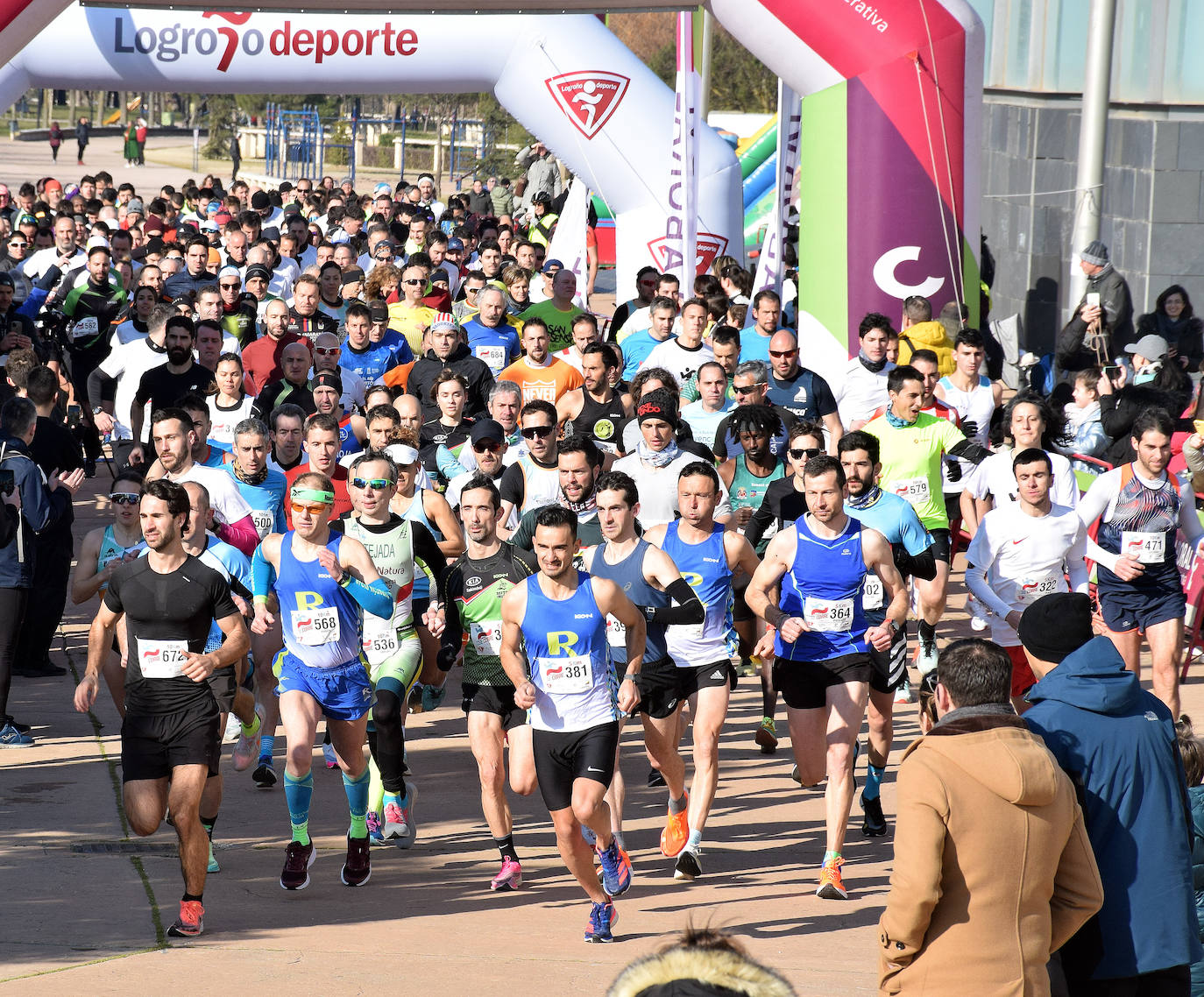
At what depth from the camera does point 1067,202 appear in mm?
17594

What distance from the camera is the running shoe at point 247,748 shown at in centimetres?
786

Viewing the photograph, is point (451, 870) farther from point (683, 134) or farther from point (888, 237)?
point (683, 134)

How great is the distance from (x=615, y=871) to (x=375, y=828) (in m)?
1.38

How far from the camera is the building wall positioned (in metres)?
15.3

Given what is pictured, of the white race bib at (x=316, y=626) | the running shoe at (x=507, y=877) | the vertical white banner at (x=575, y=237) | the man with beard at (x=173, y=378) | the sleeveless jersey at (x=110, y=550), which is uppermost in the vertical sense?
the vertical white banner at (x=575, y=237)

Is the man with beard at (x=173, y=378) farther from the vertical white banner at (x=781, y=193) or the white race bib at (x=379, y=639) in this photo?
the vertical white banner at (x=781, y=193)

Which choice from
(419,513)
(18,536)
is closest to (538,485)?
(419,513)

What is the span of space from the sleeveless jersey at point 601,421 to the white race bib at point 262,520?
2171 mm

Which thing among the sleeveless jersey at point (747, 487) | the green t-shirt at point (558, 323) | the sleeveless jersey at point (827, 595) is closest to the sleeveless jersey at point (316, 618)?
the sleeveless jersey at point (827, 595)

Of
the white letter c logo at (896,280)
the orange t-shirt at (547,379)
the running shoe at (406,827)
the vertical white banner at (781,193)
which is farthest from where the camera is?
the vertical white banner at (781,193)

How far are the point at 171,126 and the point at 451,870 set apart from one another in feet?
229

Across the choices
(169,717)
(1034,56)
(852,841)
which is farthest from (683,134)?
(169,717)

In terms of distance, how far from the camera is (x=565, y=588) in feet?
20.1

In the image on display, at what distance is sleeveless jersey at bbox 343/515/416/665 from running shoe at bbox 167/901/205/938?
128cm
